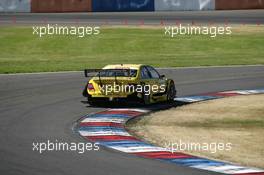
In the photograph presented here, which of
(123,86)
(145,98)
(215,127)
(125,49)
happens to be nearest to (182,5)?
(125,49)

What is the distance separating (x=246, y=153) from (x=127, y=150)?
218cm

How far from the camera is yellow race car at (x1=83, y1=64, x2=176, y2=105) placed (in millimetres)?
19406

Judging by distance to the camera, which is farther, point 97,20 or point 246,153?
point 97,20

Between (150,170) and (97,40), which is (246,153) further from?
(97,40)

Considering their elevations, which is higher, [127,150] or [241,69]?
[127,150]

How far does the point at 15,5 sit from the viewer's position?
59312 mm

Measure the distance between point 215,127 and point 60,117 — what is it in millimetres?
3919

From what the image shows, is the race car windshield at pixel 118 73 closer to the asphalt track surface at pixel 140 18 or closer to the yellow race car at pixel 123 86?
the yellow race car at pixel 123 86

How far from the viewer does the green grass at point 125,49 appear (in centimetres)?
3541

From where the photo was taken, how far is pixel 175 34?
45.6m

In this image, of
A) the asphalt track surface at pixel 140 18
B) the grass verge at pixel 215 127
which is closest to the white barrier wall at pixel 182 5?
the asphalt track surface at pixel 140 18

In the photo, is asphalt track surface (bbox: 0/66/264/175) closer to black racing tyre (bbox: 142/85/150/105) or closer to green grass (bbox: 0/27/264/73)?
black racing tyre (bbox: 142/85/150/105)

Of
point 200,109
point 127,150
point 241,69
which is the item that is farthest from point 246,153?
point 241,69

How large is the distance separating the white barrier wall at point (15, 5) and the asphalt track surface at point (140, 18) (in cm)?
104
